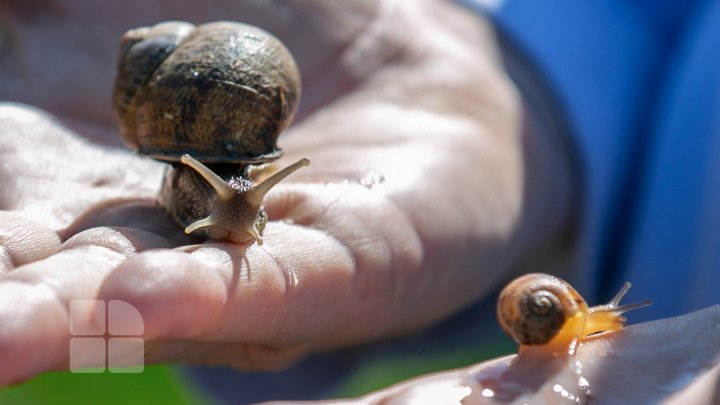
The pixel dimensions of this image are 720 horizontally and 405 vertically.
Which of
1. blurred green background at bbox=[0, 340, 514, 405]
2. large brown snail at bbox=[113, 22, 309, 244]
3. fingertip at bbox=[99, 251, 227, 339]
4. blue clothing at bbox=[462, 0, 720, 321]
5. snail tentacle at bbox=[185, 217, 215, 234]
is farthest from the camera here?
blurred green background at bbox=[0, 340, 514, 405]

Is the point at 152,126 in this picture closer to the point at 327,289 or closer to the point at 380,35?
the point at 327,289

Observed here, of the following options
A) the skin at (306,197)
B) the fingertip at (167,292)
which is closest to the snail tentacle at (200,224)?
the skin at (306,197)

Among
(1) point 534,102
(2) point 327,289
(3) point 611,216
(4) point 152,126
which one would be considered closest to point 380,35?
(1) point 534,102

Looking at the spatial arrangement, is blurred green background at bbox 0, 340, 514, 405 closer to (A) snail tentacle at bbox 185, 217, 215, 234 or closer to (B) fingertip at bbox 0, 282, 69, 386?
(A) snail tentacle at bbox 185, 217, 215, 234

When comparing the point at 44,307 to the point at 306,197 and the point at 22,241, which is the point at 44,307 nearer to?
the point at 22,241

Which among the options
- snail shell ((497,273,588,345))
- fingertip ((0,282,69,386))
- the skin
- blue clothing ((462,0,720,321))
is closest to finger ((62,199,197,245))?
the skin

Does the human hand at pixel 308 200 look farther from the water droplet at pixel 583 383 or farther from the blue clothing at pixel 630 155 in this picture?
the water droplet at pixel 583 383
